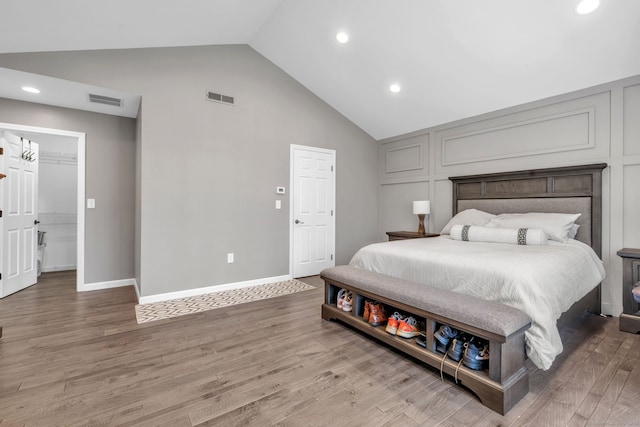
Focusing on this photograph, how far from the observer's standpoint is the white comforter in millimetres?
1669

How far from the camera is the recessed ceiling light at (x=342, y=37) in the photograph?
3340 millimetres

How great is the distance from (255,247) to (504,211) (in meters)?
3.18

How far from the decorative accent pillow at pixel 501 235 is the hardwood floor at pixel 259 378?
0.83 metres

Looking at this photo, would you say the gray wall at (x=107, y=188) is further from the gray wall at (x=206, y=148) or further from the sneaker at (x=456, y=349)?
the sneaker at (x=456, y=349)

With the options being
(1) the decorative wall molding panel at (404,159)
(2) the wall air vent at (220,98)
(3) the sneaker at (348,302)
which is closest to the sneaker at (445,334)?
(3) the sneaker at (348,302)

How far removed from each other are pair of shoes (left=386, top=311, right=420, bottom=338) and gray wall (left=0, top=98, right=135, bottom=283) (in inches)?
144

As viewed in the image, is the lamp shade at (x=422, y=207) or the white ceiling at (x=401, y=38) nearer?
the white ceiling at (x=401, y=38)

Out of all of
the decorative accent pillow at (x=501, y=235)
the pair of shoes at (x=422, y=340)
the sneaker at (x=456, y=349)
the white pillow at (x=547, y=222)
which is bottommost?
the pair of shoes at (x=422, y=340)

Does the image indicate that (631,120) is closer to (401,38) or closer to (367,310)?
(401,38)

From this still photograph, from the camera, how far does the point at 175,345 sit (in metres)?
2.27

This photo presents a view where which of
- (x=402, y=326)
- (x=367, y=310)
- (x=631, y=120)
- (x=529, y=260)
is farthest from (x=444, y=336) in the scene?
(x=631, y=120)

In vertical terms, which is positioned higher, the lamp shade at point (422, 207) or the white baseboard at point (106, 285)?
the lamp shade at point (422, 207)

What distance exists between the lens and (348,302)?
2590 mm

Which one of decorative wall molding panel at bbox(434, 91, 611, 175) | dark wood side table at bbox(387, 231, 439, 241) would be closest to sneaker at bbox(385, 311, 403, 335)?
dark wood side table at bbox(387, 231, 439, 241)
